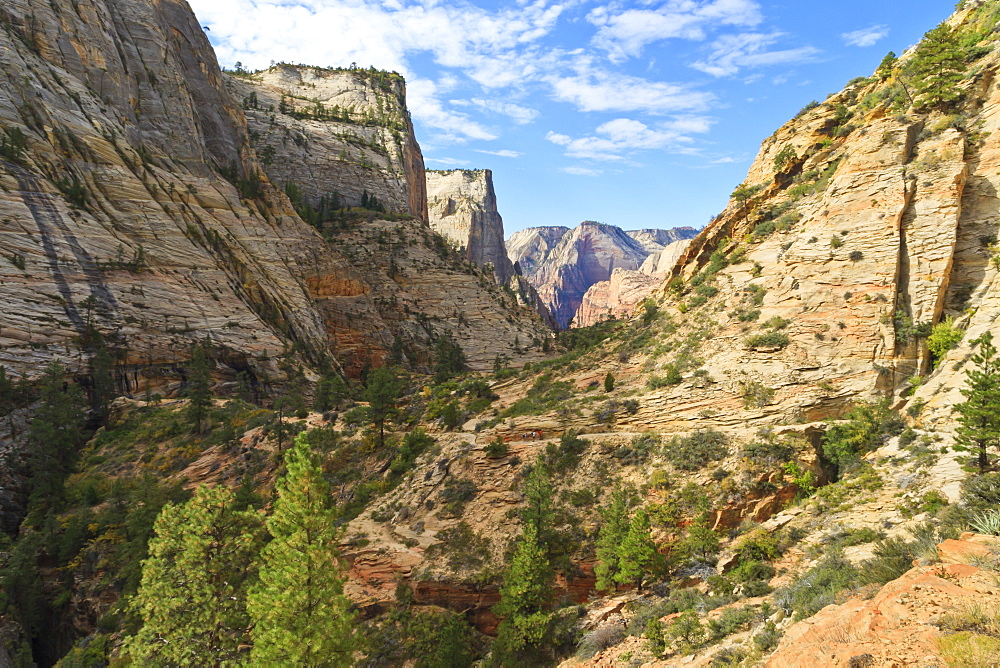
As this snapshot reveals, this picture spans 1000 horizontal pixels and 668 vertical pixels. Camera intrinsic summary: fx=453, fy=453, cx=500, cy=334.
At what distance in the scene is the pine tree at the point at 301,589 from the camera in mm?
14992

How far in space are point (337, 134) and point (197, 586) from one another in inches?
4213

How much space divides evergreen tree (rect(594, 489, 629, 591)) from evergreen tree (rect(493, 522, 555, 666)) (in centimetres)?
242

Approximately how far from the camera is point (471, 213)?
572ft

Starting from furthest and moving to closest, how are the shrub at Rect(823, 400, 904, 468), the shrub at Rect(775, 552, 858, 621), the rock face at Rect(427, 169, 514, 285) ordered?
the rock face at Rect(427, 169, 514, 285) → the shrub at Rect(823, 400, 904, 468) → the shrub at Rect(775, 552, 858, 621)

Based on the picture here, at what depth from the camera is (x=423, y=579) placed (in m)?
22.5

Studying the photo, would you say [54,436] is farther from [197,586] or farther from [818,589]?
[818,589]

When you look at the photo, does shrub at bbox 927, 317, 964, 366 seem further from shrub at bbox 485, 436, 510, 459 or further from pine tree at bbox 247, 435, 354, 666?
pine tree at bbox 247, 435, 354, 666

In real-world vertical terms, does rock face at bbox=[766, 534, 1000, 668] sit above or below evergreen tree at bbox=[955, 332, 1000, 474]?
below

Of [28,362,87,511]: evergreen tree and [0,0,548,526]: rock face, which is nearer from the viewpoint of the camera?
[28,362,87,511]: evergreen tree

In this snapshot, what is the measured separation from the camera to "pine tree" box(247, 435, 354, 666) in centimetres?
1499

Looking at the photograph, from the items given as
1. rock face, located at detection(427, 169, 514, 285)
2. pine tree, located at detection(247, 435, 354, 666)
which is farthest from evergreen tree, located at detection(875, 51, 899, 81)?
rock face, located at detection(427, 169, 514, 285)

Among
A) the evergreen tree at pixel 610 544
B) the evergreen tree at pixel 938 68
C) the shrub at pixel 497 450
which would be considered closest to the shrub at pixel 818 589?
the evergreen tree at pixel 610 544

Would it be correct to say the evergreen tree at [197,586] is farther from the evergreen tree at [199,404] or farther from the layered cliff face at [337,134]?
the layered cliff face at [337,134]

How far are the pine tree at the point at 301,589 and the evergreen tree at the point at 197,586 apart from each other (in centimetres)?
277
